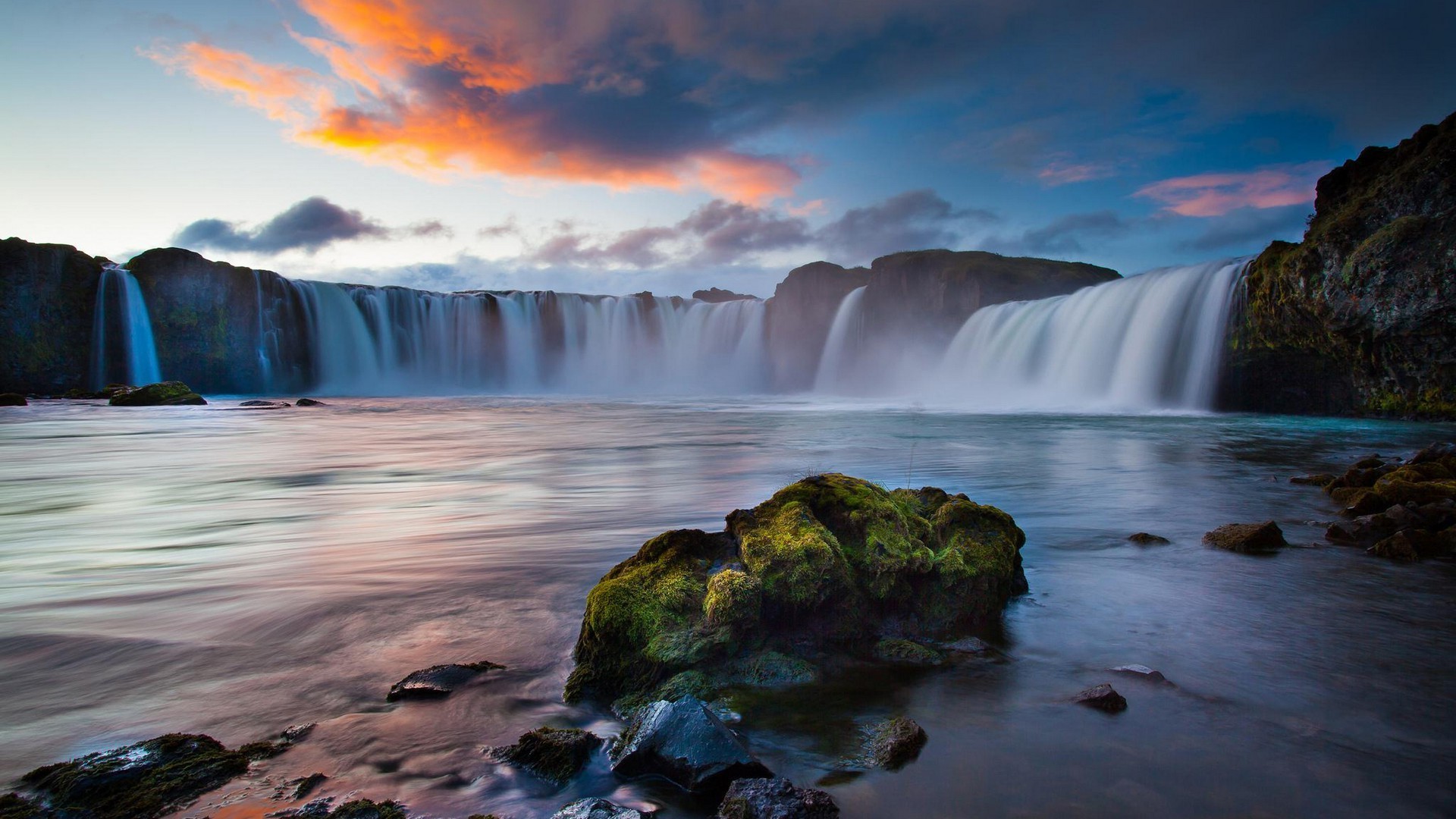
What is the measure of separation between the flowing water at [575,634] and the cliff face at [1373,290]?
11486 mm

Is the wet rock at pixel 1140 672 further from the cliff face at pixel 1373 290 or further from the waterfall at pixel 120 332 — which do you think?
the waterfall at pixel 120 332

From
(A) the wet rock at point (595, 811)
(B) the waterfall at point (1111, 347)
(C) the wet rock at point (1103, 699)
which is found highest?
(B) the waterfall at point (1111, 347)

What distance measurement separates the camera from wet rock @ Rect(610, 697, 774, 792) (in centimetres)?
263

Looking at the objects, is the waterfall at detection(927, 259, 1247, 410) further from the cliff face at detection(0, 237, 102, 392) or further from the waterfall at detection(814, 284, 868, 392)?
the cliff face at detection(0, 237, 102, 392)

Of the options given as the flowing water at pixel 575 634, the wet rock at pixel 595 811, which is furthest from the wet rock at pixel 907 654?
the wet rock at pixel 595 811

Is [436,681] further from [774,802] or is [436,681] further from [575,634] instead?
[774,802]

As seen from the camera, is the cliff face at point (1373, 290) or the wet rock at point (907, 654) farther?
the cliff face at point (1373, 290)

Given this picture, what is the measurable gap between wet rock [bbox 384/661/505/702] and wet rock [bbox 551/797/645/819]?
1.38 m

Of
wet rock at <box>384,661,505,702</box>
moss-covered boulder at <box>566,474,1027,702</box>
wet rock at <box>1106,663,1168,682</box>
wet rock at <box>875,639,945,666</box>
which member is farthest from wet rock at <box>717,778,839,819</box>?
wet rock at <box>1106,663,1168,682</box>

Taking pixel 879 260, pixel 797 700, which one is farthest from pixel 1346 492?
pixel 879 260

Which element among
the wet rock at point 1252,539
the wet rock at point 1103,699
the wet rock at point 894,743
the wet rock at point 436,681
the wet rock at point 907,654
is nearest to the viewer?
the wet rock at point 894,743

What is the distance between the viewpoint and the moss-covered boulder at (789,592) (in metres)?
3.58

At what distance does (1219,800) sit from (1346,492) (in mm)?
8464

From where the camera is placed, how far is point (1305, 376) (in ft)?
78.9
